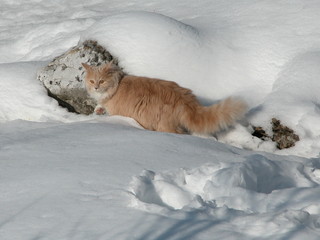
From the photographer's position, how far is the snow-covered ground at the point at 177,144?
3281mm

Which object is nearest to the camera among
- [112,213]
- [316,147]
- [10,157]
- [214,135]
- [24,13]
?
[112,213]

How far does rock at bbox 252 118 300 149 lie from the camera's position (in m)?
5.47

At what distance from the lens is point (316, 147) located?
17.3 ft

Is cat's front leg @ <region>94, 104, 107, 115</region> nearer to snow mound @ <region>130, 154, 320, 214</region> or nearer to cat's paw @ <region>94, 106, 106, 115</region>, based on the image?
cat's paw @ <region>94, 106, 106, 115</region>

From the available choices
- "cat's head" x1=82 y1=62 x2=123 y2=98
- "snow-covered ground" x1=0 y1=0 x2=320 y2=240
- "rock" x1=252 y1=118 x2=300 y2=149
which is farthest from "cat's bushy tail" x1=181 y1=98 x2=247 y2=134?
"cat's head" x1=82 y1=62 x2=123 y2=98

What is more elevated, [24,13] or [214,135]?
[24,13]

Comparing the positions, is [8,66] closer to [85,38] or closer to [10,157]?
[85,38]

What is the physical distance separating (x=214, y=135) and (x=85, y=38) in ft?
6.88

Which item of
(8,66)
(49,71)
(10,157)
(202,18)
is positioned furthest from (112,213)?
(202,18)

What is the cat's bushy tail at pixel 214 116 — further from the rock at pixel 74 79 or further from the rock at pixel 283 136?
the rock at pixel 74 79

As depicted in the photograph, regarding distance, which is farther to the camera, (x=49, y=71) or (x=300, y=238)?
(x=49, y=71)

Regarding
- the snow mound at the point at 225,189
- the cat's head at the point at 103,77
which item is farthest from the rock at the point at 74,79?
the snow mound at the point at 225,189

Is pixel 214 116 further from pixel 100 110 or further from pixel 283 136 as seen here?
pixel 100 110

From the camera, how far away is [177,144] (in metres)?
4.77
